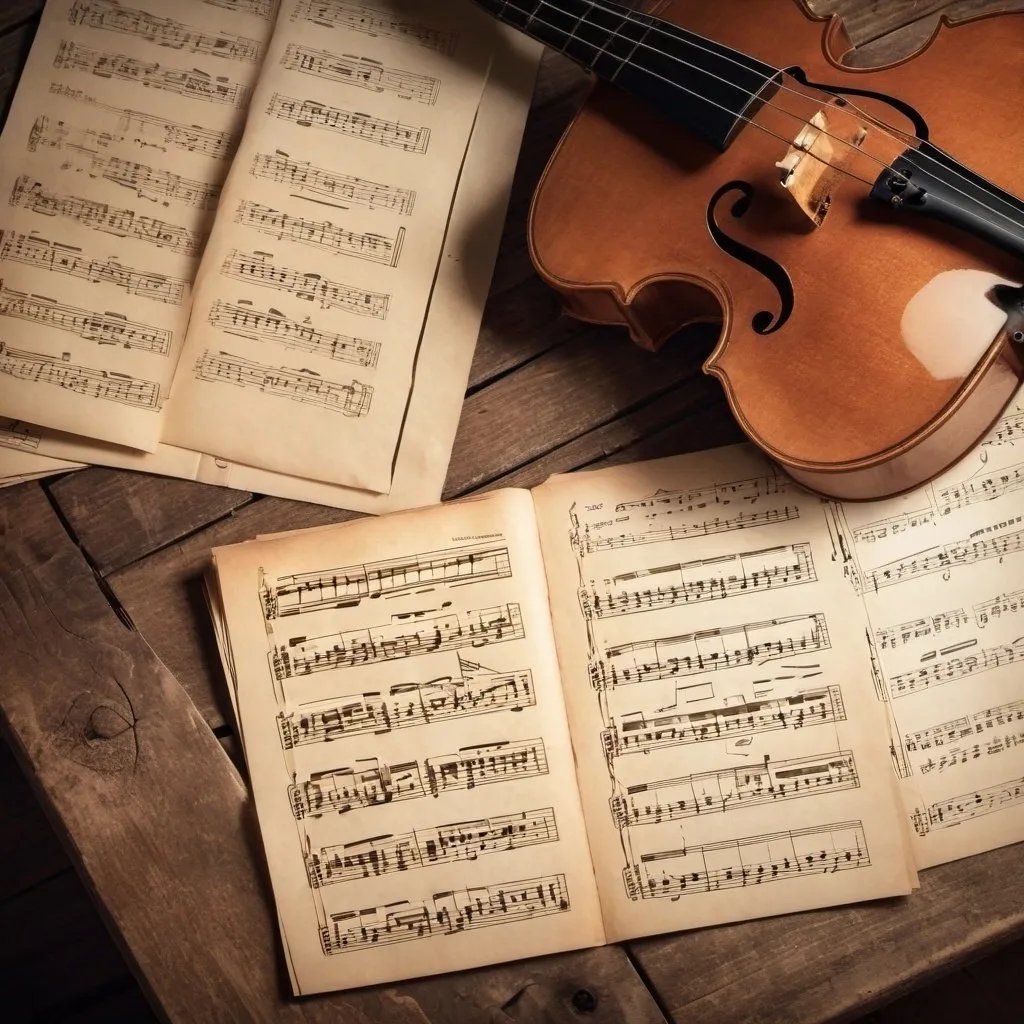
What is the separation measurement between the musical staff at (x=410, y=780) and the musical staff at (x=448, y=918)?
13cm

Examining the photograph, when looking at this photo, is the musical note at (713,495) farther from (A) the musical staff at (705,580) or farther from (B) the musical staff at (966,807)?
(B) the musical staff at (966,807)

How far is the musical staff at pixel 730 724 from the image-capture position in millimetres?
1211

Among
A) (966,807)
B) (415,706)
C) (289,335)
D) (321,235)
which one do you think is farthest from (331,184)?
(966,807)

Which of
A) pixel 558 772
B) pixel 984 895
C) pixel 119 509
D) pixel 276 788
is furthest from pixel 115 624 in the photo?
pixel 984 895

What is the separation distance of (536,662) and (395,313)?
508mm

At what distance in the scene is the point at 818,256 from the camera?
107 centimetres

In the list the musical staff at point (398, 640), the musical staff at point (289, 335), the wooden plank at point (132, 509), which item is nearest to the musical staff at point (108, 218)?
the musical staff at point (289, 335)

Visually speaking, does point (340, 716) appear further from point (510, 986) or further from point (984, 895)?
point (984, 895)

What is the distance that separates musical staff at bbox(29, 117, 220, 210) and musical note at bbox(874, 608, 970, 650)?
3.54 feet

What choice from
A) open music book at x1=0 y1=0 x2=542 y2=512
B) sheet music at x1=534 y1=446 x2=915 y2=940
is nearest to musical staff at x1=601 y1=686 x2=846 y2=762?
sheet music at x1=534 y1=446 x2=915 y2=940

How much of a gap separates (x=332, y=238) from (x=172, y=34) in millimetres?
401

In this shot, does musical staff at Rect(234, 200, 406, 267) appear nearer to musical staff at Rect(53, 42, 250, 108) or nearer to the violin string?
musical staff at Rect(53, 42, 250, 108)

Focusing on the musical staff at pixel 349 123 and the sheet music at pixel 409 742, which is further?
the musical staff at pixel 349 123

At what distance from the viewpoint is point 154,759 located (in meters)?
1.23
